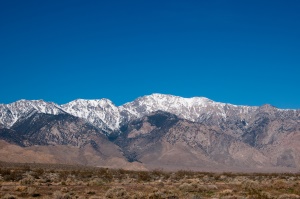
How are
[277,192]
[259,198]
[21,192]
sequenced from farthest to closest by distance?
[277,192], [21,192], [259,198]

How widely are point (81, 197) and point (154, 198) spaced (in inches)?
222

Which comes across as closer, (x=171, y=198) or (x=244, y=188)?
(x=171, y=198)

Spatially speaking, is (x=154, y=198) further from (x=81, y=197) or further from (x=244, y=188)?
(x=244, y=188)

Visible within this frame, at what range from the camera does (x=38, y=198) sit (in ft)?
104

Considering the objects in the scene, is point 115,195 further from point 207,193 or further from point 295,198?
point 295,198

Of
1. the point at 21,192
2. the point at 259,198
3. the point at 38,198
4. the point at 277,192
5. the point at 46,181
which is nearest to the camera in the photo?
the point at 259,198

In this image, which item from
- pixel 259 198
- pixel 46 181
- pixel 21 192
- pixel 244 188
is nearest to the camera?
pixel 259 198

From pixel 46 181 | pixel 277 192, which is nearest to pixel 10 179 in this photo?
pixel 46 181

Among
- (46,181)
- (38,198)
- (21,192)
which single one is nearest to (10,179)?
(46,181)

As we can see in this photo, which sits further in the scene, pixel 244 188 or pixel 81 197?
pixel 244 188

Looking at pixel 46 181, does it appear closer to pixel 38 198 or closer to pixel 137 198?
pixel 38 198

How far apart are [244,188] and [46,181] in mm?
22288

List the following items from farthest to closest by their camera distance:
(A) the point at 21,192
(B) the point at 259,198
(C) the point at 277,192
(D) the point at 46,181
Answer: (D) the point at 46,181, (C) the point at 277,192, (A) the point at 21,192, (B) the point at 259,198

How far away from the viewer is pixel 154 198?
30.5 meters
